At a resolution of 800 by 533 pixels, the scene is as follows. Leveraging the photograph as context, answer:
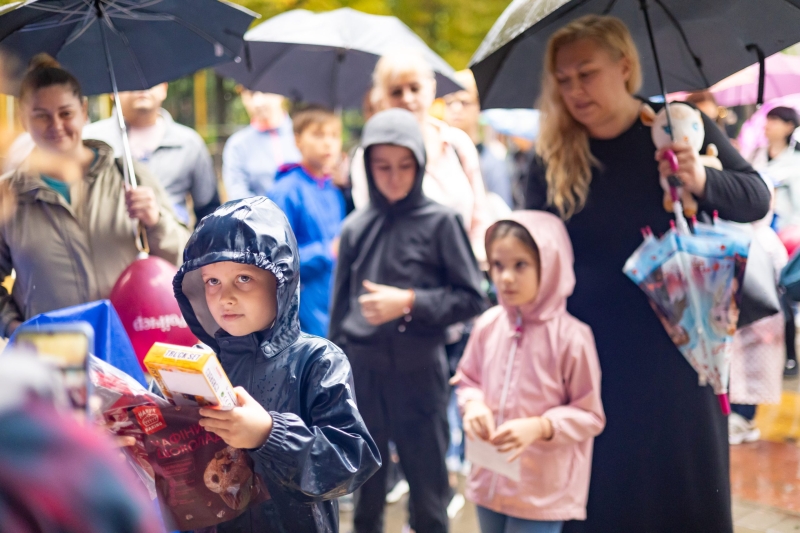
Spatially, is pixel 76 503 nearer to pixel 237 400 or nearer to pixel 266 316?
pixel 237 400

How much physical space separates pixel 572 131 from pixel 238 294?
1.65 metres

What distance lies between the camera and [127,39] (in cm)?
358

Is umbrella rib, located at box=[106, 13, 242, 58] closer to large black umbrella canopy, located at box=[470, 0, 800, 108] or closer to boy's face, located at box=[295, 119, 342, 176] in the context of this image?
large black umbrella canopy, located at box=[470, 0, 800, 108]

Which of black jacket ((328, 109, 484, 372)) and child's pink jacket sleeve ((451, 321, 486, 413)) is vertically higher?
black jacket ((328, 109, 484, 372))

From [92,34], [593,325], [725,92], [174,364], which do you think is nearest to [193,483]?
[174,364]

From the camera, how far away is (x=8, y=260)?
3129 millimetres

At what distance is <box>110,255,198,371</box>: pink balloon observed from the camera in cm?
286

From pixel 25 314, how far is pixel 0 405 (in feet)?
7.70

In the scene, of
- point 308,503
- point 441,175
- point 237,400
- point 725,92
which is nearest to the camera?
point 237,400

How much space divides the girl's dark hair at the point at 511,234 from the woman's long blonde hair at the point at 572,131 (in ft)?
0.49

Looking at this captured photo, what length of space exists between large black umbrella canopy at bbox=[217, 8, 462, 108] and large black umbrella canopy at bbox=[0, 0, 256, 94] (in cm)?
193

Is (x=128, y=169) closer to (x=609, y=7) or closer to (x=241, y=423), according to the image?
(x=241, y=423)

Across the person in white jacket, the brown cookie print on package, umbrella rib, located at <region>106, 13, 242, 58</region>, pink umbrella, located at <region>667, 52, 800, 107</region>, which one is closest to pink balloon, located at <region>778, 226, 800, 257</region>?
the person in white jacket

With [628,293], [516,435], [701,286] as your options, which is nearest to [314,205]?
[628,293]
